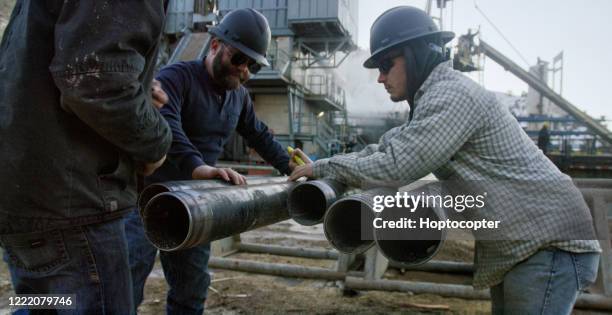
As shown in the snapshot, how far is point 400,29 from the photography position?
2109mm

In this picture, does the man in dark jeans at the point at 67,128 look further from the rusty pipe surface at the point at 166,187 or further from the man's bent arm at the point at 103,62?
the rusty pipe surface at the point at 166,187

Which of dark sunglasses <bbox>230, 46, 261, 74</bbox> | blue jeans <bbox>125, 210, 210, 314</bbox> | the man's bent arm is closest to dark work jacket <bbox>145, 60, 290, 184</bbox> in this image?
dark sunglasses <bbox>230, 46, 261, 74</bbox>

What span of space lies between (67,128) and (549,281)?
6.80 feet

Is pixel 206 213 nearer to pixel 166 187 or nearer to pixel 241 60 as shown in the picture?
pixel 166 187

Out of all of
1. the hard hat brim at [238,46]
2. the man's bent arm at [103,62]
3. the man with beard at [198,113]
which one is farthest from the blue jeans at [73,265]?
the hard hat brim at [238,46]

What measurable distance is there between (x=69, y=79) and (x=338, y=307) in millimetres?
3397

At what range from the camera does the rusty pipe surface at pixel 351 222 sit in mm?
1706

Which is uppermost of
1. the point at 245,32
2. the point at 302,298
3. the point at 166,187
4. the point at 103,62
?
the point at 245,32

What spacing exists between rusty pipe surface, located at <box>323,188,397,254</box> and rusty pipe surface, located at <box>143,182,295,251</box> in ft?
1.12

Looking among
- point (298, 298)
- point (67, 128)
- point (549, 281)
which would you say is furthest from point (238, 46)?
point (298, 298)

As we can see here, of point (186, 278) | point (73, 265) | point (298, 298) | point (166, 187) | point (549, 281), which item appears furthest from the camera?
point (298, 298)

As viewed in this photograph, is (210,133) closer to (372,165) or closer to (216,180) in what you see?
(216,180)

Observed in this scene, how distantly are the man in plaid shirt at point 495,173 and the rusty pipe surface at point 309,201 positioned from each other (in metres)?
0.09

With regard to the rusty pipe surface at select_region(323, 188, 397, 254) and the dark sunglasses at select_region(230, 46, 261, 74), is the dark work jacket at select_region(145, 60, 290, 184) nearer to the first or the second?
the dark sunglasses at select_region(230, 46, 261, 74)
